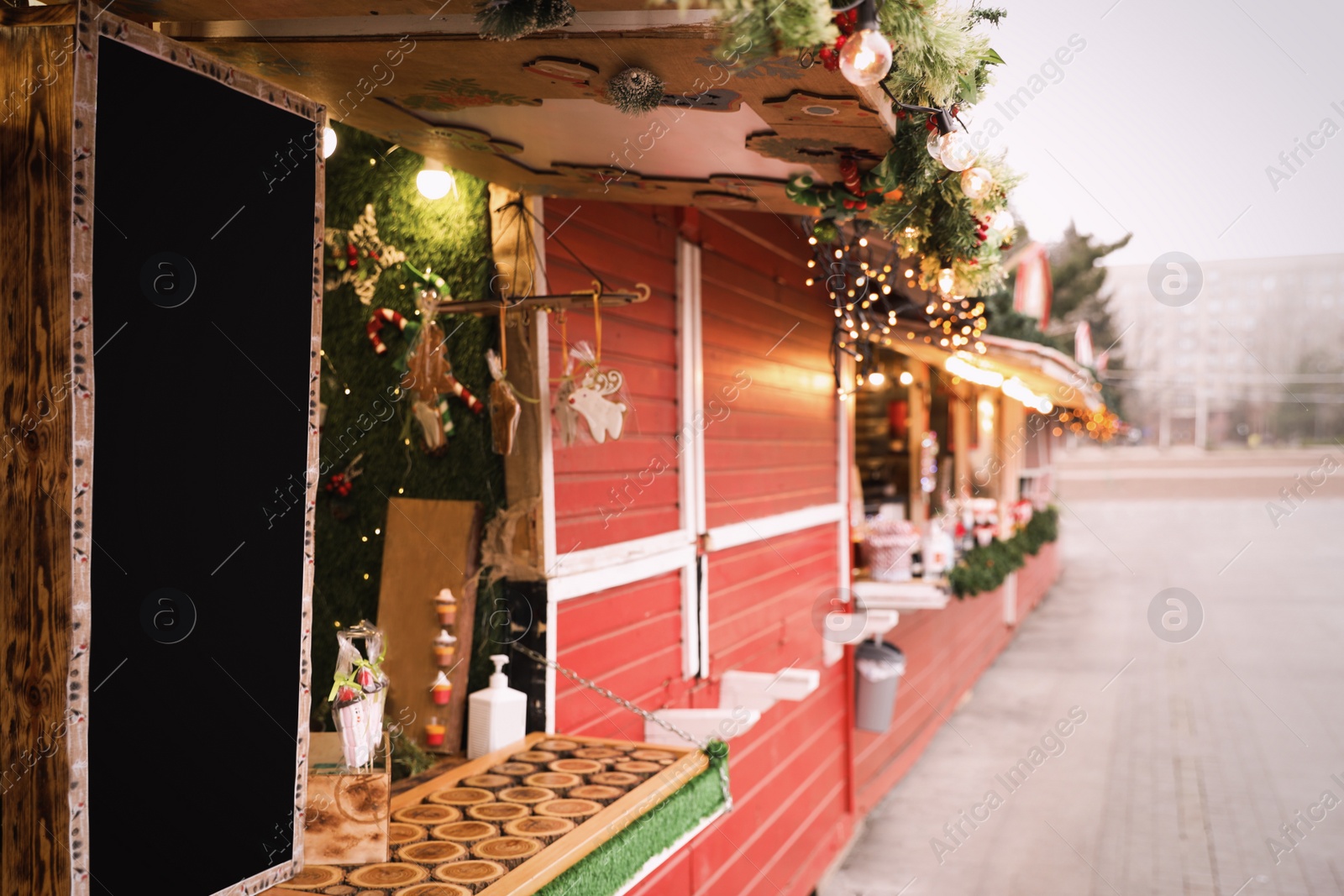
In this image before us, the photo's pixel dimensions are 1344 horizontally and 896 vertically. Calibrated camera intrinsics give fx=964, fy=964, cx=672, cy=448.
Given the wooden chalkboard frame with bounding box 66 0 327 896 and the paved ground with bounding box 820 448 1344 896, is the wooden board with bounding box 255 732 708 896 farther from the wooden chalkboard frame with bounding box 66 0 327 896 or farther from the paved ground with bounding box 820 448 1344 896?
the paved ground with bounding box 820 448 1344 896

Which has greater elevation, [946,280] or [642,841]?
[946,280]

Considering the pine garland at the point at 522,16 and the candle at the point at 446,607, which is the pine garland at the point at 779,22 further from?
the candle at the point at 446,607

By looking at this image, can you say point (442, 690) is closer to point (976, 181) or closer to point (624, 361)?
point (624, 361)

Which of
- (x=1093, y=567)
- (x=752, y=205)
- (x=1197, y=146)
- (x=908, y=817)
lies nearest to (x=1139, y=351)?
(x=1093, y=567)

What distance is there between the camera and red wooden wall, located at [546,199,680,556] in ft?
11.2

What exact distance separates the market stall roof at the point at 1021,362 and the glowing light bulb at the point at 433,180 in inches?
172

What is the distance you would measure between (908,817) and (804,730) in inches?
75.8

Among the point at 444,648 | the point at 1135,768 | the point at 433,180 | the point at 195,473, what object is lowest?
the point at 1135,768

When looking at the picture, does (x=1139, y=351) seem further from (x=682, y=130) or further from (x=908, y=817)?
(x=682, y=130)

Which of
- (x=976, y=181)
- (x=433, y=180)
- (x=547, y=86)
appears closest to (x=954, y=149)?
(x=976, y=181)

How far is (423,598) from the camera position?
3.18 m

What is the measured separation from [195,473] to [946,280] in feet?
7.82

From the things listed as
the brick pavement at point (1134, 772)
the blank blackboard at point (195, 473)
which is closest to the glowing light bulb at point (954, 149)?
A: the blank blackboard at point (195, 473)

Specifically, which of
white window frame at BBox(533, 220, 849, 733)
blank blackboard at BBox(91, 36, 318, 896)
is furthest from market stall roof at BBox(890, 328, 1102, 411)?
blank blackboard at BBox(91, 36, 318, 896)
